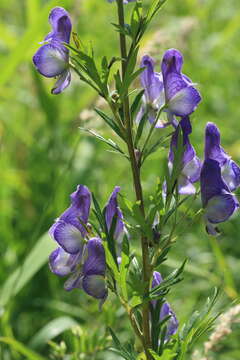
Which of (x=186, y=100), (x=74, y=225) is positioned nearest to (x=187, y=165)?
(x=186, y=100)

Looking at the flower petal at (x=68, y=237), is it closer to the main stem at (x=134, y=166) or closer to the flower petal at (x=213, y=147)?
the main stem at (x=134, y=166)

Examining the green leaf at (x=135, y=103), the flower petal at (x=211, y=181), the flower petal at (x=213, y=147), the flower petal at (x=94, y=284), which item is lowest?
the flower petal at (x=94, y=284)

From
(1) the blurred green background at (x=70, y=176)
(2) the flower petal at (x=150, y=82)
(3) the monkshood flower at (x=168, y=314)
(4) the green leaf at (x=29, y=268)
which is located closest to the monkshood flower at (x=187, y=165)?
(2) the flower petal at (x=150, y=82)

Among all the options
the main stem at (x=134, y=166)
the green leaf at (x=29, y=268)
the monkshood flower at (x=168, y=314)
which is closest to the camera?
the main stem at (x=134, y=166)

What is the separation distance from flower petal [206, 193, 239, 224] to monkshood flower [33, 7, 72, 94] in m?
0.34

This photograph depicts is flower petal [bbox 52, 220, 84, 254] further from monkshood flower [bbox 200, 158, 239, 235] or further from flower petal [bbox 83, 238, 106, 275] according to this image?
monkshood flower [bbox 200, 158, 239, 235]

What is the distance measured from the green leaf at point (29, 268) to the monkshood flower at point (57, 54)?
1.07m

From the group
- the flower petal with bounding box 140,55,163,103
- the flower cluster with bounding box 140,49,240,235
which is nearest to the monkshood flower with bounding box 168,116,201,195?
the flower cluster with bounding box 140,49,240,235

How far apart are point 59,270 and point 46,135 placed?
207 cm

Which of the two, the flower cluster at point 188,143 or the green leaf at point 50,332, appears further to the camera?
the green leaf at point 50,332

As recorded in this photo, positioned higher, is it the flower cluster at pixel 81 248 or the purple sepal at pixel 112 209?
the purple sepal at pixel 112 209

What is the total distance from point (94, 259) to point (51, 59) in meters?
0.36

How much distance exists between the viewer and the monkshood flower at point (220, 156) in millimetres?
1181

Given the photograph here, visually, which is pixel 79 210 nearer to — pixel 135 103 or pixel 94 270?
pixel 94 270
